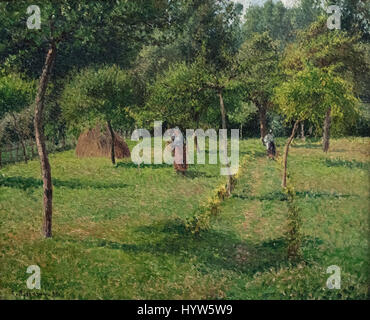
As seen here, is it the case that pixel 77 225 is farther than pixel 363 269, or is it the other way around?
pixel 77 225

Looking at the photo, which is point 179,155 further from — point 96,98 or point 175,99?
point 96,98

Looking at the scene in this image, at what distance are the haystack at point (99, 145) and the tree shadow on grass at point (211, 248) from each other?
56.7 feet

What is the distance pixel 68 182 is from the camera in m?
23.2

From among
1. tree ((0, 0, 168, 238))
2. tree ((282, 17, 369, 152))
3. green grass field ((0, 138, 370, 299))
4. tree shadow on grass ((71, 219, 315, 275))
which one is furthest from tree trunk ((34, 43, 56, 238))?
tree ((282, 17, 369, 152))

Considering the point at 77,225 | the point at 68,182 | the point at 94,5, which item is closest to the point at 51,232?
the point at 77,225

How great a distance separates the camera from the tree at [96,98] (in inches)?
1133

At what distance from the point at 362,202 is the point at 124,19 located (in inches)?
514

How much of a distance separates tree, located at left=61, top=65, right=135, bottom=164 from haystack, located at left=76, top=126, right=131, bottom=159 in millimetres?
3052

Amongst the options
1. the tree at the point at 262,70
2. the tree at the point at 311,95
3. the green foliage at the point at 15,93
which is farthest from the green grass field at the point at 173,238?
the tree at the point at 262,70

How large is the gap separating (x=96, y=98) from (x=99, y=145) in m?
5.21

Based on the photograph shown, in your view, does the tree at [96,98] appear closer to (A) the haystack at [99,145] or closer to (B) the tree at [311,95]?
(A) the haystack at [99,145]

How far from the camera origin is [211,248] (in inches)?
575

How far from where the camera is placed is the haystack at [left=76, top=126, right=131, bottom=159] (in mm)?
32969
